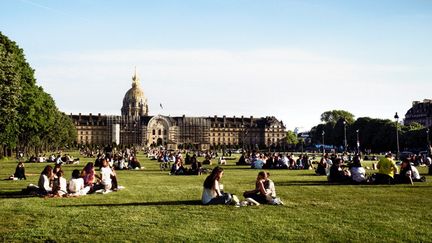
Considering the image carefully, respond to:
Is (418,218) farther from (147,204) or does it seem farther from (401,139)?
(401,139)

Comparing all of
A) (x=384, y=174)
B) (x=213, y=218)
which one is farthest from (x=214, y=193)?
(x=384, y=174)

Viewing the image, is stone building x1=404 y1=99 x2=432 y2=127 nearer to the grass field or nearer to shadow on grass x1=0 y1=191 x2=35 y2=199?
the grass field

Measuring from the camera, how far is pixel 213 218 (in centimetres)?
1261

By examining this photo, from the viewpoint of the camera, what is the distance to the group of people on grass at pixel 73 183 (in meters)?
17.2

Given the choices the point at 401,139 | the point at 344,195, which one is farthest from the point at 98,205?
the point at 401,139

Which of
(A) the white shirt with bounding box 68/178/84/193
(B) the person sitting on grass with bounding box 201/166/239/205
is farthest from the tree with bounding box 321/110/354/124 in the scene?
(B) the person sitting on grass with bounding box 201/166/239/205

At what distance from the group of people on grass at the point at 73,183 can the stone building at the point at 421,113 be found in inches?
5778

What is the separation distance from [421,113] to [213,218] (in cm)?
16335

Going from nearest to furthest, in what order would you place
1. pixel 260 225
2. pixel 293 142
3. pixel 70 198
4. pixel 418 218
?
pixel 260 225
pixel 418 218
pixel 70 198
pixel 293 142

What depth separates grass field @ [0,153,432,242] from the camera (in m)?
10.4

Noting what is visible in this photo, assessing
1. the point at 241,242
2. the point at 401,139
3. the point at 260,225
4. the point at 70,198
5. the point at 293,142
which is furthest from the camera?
the point at 293,142

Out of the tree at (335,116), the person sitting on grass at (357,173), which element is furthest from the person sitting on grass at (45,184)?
the tree at (335,116)

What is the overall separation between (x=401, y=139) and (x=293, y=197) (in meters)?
98.8

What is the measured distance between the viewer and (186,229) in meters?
11.2
